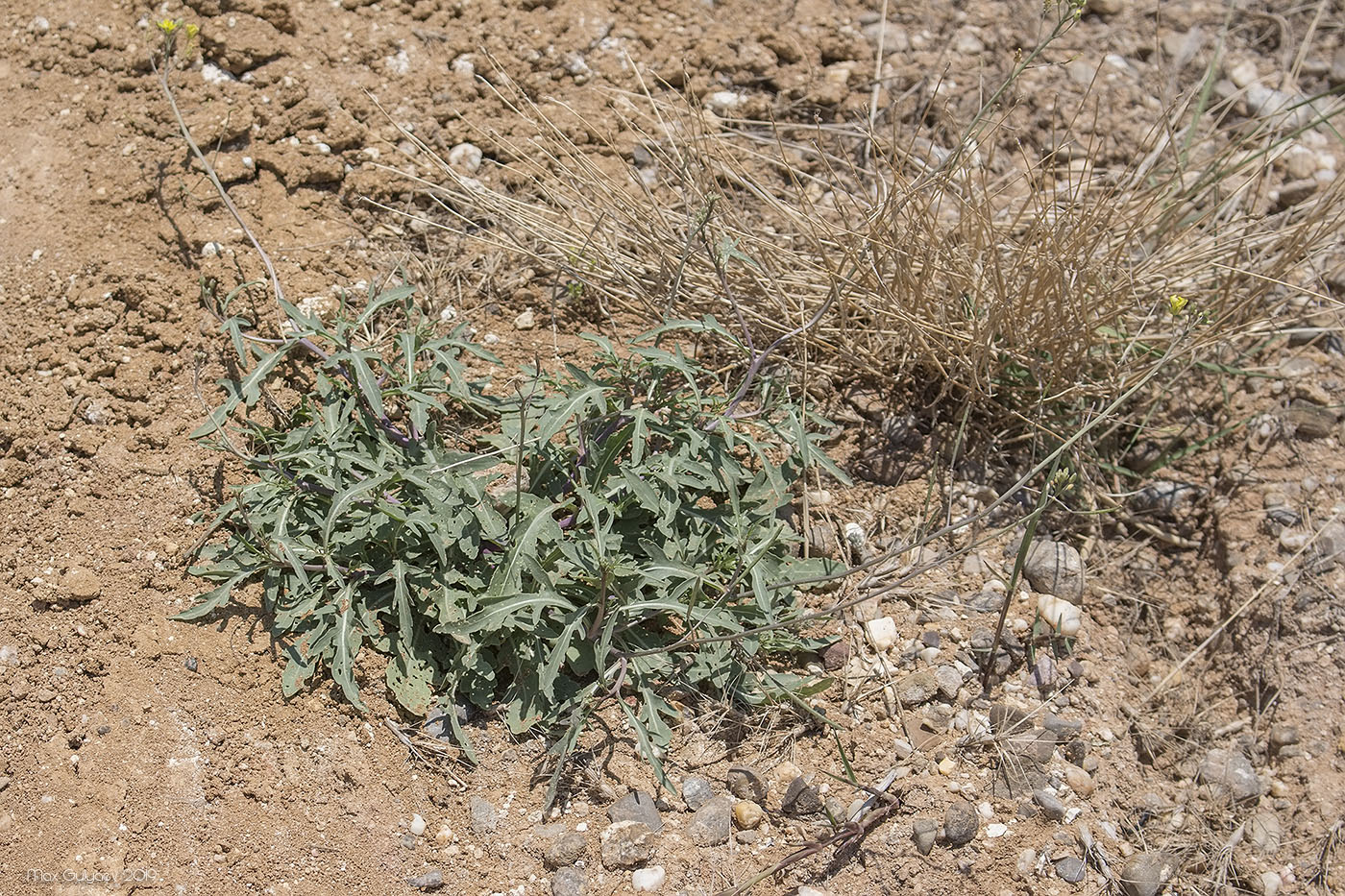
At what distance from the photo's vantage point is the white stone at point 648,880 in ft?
6.98

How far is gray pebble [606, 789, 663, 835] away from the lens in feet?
7.29

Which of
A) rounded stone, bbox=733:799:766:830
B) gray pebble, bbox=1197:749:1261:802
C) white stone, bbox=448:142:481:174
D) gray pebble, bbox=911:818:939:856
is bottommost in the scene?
rounded stone, bbox=733:799:766:830

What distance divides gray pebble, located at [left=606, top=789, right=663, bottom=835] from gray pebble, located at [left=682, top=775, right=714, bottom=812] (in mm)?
74

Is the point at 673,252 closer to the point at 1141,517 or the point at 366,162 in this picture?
the point at 366,162

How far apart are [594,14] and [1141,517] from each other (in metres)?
2.40

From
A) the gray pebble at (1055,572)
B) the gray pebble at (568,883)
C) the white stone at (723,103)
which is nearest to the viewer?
the gray pebble at (568,883)

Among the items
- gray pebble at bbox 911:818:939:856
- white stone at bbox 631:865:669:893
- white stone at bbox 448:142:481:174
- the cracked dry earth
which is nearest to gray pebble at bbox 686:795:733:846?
the cracked dry earth

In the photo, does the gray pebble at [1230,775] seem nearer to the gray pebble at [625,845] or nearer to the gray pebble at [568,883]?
the gray pebble at [625,845]

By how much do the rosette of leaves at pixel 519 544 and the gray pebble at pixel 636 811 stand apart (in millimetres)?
122

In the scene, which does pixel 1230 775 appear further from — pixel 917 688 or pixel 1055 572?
pixel 917 688

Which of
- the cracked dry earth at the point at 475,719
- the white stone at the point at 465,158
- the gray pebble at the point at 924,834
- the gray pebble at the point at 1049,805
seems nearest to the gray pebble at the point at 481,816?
the cracked dry earth at the point at 475,719

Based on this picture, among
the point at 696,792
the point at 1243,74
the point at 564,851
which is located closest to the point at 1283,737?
the point at 696,792

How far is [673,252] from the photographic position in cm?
300

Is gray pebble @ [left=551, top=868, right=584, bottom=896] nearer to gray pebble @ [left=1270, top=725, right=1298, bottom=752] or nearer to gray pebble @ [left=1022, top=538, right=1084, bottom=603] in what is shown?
gray pebble @ [left=1022, top=538, right=1084, bottom=603]
